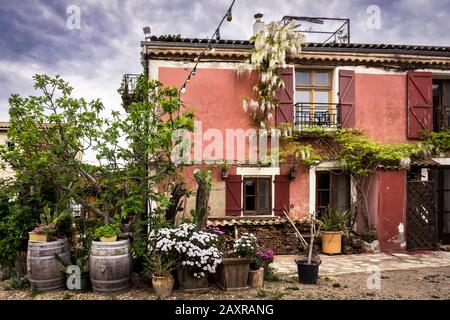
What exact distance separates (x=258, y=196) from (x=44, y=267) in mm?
4792

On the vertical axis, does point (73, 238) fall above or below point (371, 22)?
below

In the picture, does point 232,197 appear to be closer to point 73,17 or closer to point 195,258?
point 195,258

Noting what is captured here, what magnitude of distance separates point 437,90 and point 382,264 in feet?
17.6

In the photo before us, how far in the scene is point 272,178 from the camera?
7.95 m

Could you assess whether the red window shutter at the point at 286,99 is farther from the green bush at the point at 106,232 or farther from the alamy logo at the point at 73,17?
the green bush at the point at 106,232

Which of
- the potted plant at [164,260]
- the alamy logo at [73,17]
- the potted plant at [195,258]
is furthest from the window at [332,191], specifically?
the alamy logo at [73,17]

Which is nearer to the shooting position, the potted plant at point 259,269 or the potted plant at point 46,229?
the potted plant at point 46,229

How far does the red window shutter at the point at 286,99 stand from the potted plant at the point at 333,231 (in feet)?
7.89

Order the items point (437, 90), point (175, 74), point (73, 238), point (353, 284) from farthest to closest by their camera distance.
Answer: point (437, 90) → point (175, 74) → point (73, 238) → point (353, 284)

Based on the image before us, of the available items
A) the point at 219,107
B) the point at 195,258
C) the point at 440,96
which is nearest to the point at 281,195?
the point at 219,107

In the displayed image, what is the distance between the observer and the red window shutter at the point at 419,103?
27.5 ft

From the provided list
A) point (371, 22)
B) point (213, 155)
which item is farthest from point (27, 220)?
point (371, 22)

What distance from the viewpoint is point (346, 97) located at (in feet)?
26.7

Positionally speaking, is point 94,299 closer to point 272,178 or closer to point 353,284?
point 353,284
